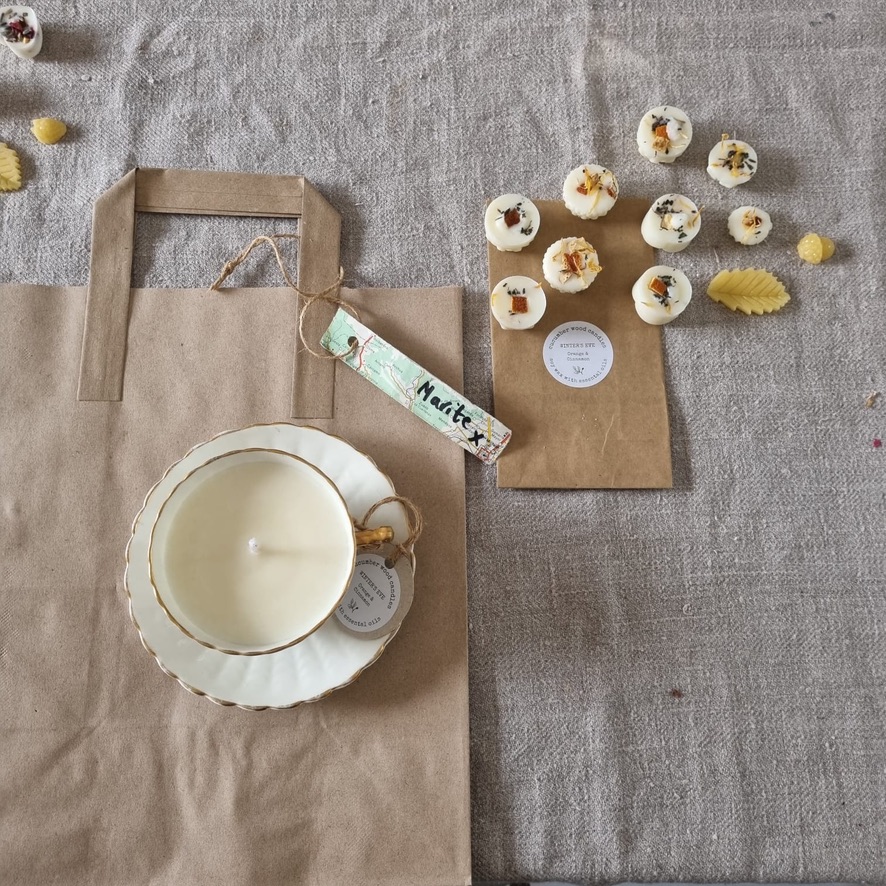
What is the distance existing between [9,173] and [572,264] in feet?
1.84

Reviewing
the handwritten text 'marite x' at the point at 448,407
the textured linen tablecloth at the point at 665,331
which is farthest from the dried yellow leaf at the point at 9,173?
the handwritten text 'marite x' at the point at 448,407

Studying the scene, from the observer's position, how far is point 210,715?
1.95 feet

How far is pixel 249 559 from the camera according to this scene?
19.8 inches

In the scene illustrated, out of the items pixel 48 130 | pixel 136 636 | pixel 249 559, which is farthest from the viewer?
pixel 48 130

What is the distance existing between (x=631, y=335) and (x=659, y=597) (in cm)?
25

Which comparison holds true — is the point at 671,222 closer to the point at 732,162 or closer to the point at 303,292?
the point at 732,162

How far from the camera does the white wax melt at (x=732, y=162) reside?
2.37ft

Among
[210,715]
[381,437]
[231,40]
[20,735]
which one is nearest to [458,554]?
[381,437]

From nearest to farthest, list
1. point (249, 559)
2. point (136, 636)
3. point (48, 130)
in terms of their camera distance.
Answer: point (249, 559), point (136, 636), point (48, 130)

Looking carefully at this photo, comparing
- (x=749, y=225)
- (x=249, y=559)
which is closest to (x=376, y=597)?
(x=249, y=559)

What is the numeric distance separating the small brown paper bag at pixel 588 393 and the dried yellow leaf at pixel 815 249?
0.16m

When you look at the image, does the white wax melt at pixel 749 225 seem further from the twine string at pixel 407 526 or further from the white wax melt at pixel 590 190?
the twine string at pixel 407 526

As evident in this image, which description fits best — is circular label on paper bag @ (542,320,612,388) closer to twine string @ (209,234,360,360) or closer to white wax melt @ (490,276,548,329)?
white wax melt @ (490,276,548,329)

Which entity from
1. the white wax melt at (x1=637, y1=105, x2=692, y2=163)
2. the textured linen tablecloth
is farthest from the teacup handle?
the white wax melt at (x1=637, y1=105, x2=692, y2=163)
